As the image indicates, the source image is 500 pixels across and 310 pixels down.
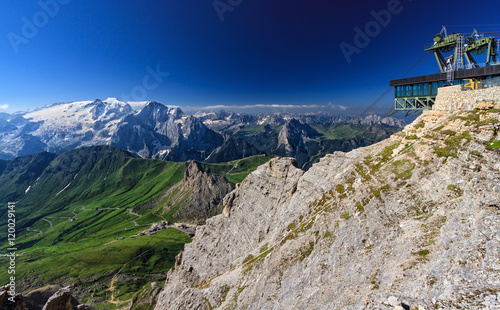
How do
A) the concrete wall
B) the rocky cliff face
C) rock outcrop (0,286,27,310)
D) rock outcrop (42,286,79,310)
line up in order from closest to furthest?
the rocky cliff face
the concrete wall
rock outcrop (0,286,27,310)
rock outcrop (42,286,79,310)

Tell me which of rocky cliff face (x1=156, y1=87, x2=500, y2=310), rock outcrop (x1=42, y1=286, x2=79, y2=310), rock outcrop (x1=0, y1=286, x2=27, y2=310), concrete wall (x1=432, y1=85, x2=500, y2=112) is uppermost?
concrete wall (x1=432, y1=85, x2=500, y2=112)

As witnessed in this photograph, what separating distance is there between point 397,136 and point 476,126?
53.9 feet

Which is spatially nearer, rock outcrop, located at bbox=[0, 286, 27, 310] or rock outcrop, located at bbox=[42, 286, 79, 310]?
rock outcrop, located at bbox=[0, 286, 27, 310]

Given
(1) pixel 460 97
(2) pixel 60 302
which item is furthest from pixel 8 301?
(1) pixel 460 97

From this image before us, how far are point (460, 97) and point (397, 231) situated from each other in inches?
1377

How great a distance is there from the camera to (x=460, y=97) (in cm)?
4259

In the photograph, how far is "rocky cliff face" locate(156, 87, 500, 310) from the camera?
19.6 metres

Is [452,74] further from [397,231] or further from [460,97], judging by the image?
[397,231]

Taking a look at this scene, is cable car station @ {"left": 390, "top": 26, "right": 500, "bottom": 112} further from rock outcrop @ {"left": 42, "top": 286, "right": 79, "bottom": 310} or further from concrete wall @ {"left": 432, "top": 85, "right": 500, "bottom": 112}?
rock outcrop @ {"left": 42, "top": 286, "right": 79, "bottom": 310}

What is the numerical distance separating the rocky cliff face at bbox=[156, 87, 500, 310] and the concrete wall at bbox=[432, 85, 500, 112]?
0.23 metres

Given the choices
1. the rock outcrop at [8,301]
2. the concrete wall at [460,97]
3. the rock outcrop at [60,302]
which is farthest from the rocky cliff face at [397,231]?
the rock outcrop at [60,302]

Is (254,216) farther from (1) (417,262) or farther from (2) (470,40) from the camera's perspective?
(2) (470,40)

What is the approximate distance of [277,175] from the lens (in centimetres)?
7519

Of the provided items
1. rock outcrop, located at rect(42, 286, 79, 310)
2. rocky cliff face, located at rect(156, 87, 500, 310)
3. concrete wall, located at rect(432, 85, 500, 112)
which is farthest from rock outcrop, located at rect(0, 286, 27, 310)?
concrete wall, located at rect(432, 85, 500, 112)
